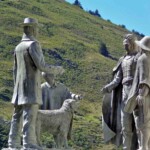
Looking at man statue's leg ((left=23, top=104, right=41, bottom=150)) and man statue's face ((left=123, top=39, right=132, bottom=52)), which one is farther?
man statue's face ((left=123, top=39, right=132, bottom=52))

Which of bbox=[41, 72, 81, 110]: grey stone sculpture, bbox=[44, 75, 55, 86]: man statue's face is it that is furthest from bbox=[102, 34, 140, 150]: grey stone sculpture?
bbox=[44, 75, 55, 86]: man statue's face

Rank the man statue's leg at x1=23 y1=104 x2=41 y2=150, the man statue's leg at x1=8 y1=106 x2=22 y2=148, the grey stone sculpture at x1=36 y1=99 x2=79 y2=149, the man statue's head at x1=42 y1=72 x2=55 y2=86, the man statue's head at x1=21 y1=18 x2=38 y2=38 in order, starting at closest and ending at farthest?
1. the man statue's leg at x1=23 y1=104 x2=41 y2=150
2. the man statue's leg at x1=8 y1=106 x2=22 y2=148
3. the man statue's head at x1=21 y1=18 x2=38 y2=38
4. the grey stone sculpture at x1=36 y1=99 x2=79 y2=149
5. the man statue's head at x1=42 y1=72 x2=55 y2=86

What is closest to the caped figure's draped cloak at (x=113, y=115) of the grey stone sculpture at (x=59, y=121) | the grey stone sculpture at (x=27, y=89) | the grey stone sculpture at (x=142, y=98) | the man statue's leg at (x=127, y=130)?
the man statue's leg at (x=127, y=130)

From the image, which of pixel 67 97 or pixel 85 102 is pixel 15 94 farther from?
pixel 85 102

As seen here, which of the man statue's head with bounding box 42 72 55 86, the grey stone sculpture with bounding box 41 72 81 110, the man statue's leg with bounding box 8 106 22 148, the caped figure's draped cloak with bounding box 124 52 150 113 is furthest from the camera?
the man statue's head with bounding box 42 72 55 86

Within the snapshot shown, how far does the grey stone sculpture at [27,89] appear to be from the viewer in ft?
58.0

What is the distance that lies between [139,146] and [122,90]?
5.79ft

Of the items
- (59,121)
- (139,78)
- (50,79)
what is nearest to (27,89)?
(59,121)

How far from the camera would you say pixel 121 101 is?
1891 cm

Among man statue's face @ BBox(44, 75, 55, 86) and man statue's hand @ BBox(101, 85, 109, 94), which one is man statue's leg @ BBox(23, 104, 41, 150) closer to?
man statue's hand @ BBox(101, 85, 109, 94)

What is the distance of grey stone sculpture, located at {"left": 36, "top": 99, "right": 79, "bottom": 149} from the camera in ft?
60.9

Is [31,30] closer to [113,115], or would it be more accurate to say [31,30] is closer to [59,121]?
[59,121]

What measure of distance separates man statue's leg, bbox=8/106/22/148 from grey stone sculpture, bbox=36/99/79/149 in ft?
1.73

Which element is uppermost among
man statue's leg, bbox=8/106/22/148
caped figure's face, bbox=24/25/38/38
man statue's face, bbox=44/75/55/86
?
caped figure's face, bbox=24/25/38/38
